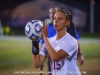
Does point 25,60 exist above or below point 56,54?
below

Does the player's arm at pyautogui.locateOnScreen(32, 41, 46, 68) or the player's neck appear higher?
the player's neck

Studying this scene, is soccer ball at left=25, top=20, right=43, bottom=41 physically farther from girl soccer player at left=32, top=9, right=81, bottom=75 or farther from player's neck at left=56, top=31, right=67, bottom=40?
player's neck at left=56, top=31, right=67, bottom=40

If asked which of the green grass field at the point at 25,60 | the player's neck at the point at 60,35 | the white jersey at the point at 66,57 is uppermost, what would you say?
the player's neck at the point at 60,35

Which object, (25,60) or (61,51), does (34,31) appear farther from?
(25,60)

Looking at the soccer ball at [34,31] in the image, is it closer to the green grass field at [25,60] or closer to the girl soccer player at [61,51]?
the girl soccer player at [61,51]

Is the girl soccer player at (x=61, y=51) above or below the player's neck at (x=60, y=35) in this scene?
below

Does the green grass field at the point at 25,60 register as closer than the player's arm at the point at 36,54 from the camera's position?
No

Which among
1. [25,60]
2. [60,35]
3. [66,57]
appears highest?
[60,35]

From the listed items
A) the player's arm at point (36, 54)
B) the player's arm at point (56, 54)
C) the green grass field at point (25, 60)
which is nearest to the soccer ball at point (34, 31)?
the player's arm at point (36, 54)

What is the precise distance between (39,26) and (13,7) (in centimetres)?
74

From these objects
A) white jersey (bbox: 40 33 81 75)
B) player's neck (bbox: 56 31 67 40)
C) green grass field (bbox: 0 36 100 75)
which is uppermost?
player's neck (bbox: 56 31 67 40)

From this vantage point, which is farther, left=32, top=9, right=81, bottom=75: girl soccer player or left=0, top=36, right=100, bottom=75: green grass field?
left=0, top=36, right=100, bottom=75: green grass field

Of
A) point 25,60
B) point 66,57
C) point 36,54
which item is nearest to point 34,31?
point 36,54

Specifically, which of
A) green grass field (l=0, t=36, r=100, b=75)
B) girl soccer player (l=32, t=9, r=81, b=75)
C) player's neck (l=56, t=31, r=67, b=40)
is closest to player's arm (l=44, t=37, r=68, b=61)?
girl soccer player (l=32, t=9, r=81, b=75)
